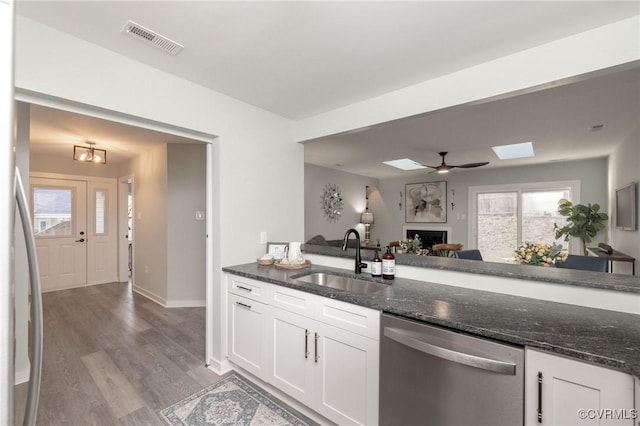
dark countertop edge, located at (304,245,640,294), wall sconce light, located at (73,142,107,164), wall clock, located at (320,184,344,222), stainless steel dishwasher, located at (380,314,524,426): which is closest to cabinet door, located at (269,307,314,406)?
stainless steel dishwasher, located at (380,314,524,426)

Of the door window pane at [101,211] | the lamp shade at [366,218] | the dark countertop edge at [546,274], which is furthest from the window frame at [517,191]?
the door window pane at [101,211]

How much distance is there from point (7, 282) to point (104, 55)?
183 cm

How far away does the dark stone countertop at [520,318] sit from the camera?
103 centimetres

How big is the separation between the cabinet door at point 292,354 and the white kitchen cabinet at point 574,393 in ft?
3.74

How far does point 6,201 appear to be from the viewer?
64 cm

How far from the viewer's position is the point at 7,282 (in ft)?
2.09

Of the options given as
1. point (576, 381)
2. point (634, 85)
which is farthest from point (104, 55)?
point (634, 85)

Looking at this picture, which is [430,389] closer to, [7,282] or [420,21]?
[7,282]

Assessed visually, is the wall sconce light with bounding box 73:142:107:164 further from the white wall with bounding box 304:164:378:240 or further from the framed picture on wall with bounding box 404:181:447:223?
the framed picture on wall with bounding box 404:181:447:223

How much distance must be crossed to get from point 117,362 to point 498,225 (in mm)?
7102

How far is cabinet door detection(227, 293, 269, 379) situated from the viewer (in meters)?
2.11

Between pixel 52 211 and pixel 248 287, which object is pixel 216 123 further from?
pixel 52 211

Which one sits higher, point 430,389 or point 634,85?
point 634,85

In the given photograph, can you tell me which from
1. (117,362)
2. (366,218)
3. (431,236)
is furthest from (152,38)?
(431,236)
